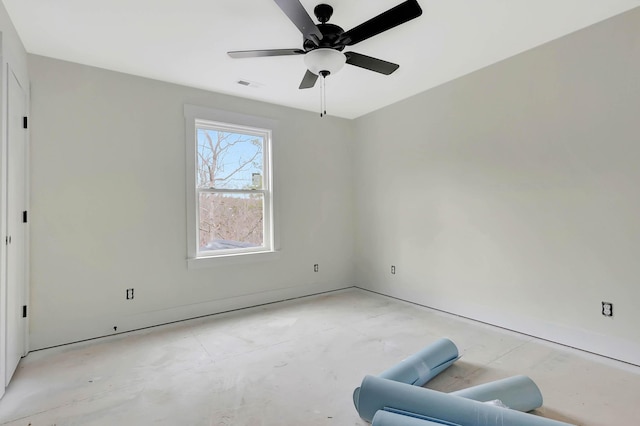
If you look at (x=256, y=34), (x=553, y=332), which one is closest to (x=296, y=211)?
(x=256, y=34)

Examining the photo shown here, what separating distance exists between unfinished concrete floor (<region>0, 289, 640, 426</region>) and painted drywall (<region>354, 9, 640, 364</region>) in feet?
1.14

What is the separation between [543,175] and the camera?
114 inches

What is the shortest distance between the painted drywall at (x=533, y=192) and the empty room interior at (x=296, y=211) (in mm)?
18

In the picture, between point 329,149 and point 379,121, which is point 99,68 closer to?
point 329,149

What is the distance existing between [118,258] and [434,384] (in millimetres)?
3054

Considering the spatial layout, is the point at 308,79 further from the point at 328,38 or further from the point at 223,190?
the point at 223,190

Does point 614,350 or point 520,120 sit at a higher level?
point 520,120

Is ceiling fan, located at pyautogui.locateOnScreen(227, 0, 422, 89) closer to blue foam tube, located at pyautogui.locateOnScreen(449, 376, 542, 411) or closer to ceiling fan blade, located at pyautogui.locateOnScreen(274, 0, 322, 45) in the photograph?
ceiling fan blade, located at pyautogui.locateOnScreen(274, 0, 322, 45)

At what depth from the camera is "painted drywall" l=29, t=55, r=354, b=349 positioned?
2861 mm

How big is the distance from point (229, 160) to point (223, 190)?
1.29 feet

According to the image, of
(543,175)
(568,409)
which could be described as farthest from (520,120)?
(568,409)

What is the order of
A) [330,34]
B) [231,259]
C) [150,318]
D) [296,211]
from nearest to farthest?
[330,34], [150,318], [231,259], [296,211]

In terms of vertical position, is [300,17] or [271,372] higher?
[300,17]

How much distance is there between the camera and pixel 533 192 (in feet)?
9.68
